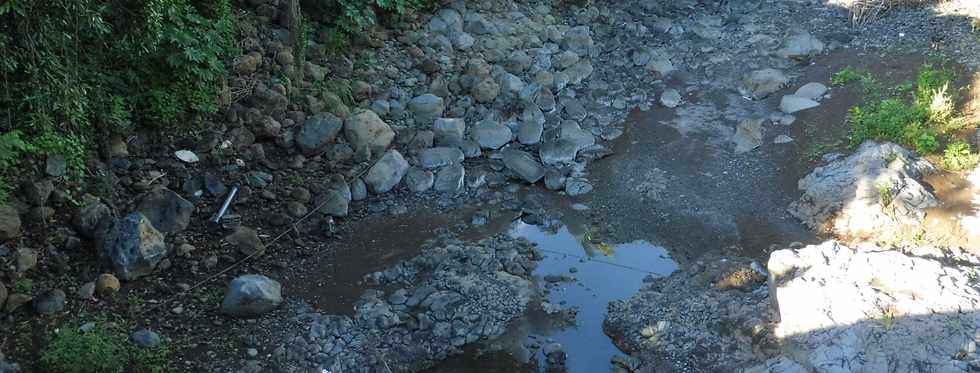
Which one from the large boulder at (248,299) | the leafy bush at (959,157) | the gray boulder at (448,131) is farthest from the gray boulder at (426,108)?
the leafy bush at (959,157)

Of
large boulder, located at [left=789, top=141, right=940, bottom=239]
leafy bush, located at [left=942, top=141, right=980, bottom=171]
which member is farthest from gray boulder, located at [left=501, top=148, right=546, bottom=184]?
leafy bush, located at [left=942, top=141, right=980, bottom=171]

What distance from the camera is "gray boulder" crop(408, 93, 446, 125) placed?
783 cm

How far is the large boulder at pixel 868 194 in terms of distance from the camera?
20.2 ft

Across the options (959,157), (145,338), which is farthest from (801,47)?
(145,338)

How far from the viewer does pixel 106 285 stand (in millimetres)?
5242

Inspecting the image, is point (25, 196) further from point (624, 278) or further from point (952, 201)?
point (952, 201)

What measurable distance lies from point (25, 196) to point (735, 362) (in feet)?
16.4

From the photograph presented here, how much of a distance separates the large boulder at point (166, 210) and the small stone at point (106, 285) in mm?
620

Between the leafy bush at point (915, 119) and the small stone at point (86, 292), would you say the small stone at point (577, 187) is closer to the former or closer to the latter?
the leafy bush at point (915, 119)

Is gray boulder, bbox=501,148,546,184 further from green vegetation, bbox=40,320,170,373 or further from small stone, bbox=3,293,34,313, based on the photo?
small stone, bbox=3,293,34,313

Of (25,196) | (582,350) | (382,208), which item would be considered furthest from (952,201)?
(25,196)

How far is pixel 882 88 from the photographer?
26.5 feet

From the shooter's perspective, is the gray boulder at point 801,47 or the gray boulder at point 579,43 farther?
the gray boulder at point 579,43

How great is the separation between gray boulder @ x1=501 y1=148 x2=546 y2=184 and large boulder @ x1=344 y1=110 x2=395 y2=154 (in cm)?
120
